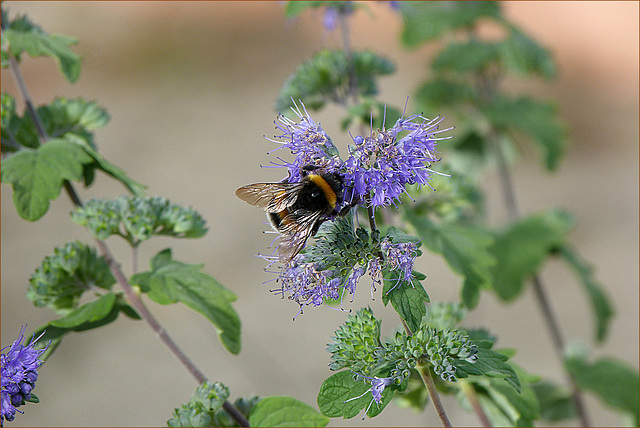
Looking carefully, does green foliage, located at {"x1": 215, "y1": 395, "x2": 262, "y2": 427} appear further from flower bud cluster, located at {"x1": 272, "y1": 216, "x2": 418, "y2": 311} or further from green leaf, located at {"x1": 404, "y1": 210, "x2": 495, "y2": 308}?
green leaf, located at {"x1": 404, "y1": 210, "x2": 495, "y2": 308}

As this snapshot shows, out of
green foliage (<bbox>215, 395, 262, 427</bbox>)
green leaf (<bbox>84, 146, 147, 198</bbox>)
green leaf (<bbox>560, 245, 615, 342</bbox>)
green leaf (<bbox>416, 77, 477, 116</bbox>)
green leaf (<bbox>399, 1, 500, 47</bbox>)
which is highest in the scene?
green leaf (<bbox>84, 146, 147, 198</bbox>)

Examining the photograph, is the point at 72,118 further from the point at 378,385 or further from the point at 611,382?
the point at 611,382

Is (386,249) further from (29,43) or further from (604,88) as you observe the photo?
(604,88)

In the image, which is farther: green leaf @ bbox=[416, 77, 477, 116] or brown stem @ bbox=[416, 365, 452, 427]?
green leaf @ bbox=[416, 77, 477, 116]

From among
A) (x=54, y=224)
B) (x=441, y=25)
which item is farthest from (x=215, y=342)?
(x=441, y=25)

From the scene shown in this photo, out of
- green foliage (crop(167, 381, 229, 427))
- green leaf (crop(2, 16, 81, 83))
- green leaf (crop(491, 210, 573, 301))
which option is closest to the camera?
green foliage (crop(167, 381, 229, 427))

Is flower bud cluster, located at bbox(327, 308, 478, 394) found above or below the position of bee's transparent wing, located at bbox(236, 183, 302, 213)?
below

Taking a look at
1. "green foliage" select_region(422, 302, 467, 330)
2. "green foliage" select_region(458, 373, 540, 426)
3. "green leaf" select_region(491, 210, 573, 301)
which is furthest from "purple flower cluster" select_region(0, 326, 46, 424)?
"green leaf" select_region(491, 210, 573, 301)

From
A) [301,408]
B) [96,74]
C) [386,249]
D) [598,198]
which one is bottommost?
[598,198]
